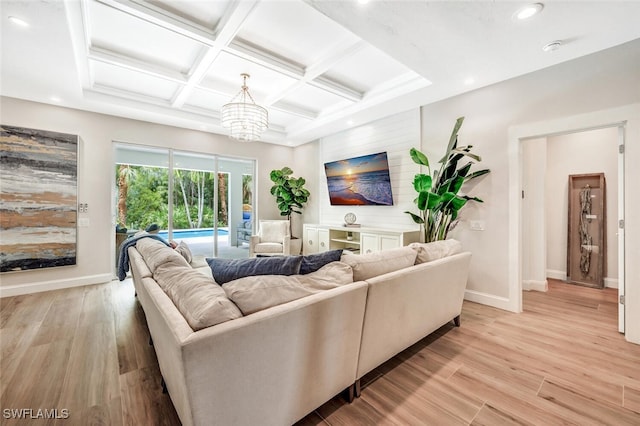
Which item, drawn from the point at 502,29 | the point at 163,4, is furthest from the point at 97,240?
the point at 502,29

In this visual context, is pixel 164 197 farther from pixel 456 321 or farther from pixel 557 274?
pixel 557 274

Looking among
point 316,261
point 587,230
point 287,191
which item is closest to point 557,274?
point 587,230

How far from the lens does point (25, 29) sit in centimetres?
230

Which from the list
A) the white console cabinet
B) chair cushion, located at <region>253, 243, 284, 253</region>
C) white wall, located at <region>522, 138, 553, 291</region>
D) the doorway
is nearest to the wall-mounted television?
the white console cabinet

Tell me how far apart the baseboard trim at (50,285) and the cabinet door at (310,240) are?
358 centimetres

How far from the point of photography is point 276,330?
1260 millimetres

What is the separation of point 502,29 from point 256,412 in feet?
11.1

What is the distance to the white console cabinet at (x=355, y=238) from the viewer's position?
401cm

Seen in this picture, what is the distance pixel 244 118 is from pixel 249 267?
254 cm

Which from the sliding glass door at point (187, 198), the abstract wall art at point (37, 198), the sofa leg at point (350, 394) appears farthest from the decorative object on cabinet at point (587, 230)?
the abstract wall art at point (37, 198)

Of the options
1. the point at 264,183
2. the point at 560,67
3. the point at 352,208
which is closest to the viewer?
the point at 560,67

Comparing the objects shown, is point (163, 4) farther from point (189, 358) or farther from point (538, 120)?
point (538, 120)

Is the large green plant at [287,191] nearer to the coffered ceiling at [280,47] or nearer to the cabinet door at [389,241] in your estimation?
the coffered ceiling at [280,47]

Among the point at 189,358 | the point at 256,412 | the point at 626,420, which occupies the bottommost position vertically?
the point at 626,420
